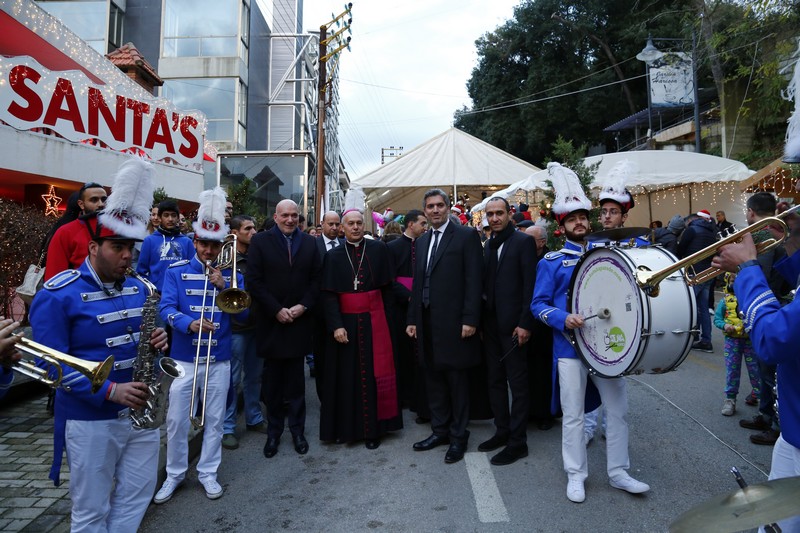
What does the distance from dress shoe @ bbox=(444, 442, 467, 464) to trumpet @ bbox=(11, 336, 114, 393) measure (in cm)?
291

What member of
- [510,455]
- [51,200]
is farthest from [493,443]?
[51,200]

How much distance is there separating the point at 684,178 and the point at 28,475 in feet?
42.0

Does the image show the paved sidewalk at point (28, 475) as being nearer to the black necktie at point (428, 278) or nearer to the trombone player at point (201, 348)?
the trombone player at point (201, 348)

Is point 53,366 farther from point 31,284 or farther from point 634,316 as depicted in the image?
point 634,316

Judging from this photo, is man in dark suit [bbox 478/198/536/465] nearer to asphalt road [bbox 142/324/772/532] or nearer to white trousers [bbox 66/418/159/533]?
asphalt road [bbox 142/324/772/532]

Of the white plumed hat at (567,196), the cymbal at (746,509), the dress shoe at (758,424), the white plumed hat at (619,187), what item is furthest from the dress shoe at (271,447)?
the dress shoe at (758,424)

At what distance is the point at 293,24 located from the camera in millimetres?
31531

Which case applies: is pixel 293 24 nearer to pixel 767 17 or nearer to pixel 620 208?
pixel 767 17

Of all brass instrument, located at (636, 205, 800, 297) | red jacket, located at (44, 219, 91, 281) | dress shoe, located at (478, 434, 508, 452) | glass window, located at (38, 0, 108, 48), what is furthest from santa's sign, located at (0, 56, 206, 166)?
brass instrument, located at (636, 205, 800, 297)

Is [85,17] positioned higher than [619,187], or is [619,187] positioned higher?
[85,17]

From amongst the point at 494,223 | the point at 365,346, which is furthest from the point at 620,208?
the point at 365,346

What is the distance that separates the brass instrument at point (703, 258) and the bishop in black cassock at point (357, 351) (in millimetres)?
2666

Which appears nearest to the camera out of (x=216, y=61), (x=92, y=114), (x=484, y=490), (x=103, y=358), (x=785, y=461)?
(x=785, y=461)

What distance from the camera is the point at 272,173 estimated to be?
55.0 feet
